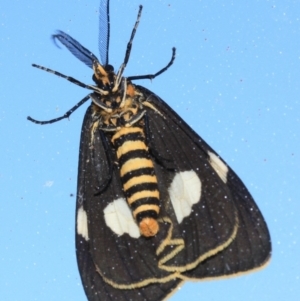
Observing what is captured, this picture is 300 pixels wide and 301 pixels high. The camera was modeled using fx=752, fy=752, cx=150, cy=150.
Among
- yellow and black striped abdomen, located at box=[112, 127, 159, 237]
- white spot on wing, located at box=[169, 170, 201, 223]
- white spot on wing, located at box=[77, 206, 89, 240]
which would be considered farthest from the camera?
white spot on wing, located at box=[77, 206, 89, 240]

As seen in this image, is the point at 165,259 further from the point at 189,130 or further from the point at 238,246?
the point at 189,130

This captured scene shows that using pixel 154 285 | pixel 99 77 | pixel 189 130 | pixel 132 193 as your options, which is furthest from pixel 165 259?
pixel 99 77

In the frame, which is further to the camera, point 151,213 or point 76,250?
point 76,250

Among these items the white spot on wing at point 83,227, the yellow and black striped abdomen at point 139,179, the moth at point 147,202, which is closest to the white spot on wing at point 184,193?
the moth at point 147,202

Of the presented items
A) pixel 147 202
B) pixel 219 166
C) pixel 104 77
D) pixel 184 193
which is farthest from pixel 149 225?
pixel 104 77

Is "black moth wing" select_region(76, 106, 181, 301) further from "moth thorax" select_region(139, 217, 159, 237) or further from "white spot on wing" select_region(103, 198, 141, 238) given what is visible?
"moth thorax" select_region(139, 217, 159, 237)

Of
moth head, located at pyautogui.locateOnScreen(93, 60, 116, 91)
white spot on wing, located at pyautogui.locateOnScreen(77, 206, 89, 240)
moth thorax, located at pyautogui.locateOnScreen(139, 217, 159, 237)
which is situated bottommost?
moth thorax, located at pyautogui.locateOnScreen(139, 217, 159, 237)

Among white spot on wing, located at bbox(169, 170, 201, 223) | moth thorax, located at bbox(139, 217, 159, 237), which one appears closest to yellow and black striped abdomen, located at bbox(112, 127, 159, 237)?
moth thorax, located at bbox(139, 217, 159, 237)

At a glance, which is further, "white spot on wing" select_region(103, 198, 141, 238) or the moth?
"white spot on wing" select_region(103, 198, 141, 238)
